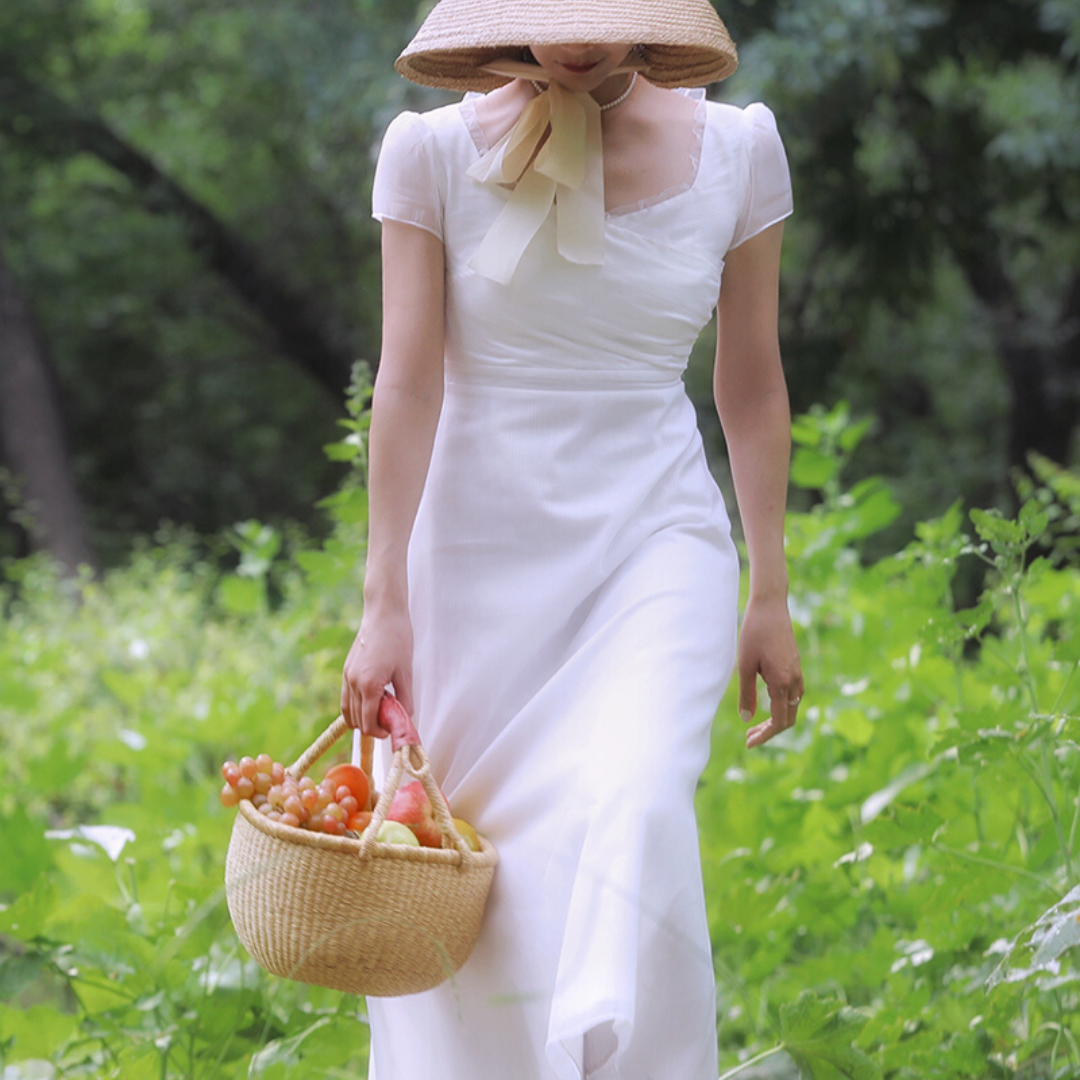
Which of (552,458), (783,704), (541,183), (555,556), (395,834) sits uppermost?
(541,183)

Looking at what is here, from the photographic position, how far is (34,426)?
1164cm

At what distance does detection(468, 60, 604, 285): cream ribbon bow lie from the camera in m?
1.75

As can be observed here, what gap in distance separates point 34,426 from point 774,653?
10.8 m

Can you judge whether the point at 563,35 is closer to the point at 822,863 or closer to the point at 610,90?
the point at 610,90

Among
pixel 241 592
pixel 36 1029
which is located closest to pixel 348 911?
pixel 36 1029

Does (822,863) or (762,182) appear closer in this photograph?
(762,182)

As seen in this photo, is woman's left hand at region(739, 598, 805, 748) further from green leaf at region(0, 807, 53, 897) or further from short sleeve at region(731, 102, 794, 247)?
green leaf at region(0, 807, 53, 897)

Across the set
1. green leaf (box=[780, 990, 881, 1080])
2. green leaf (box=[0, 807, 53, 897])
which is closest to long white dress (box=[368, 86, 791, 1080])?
green leaf (box=[780, 990, 881, 1080])

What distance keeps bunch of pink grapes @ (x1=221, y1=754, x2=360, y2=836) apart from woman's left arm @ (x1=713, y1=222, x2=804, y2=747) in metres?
0.59

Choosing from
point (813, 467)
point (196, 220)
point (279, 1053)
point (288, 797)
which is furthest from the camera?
point (196, 220)

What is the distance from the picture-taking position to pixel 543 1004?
1663mm

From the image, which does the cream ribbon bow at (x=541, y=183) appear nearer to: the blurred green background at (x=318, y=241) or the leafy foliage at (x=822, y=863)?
the leafy foliage at (x=822, y=863)

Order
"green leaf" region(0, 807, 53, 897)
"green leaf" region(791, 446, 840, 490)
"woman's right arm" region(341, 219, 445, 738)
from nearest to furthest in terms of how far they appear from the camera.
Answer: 1. "woman's right arm" region(341, 219, 445, 738)
2. "green leaf" region(0, 807, 53, 897)
3. "green leaf" region(791, 446, 840, 490)

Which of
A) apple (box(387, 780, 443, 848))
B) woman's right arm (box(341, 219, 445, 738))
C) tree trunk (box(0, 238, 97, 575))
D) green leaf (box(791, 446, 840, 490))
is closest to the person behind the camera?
apple (box(387, 780, 443, 848))
